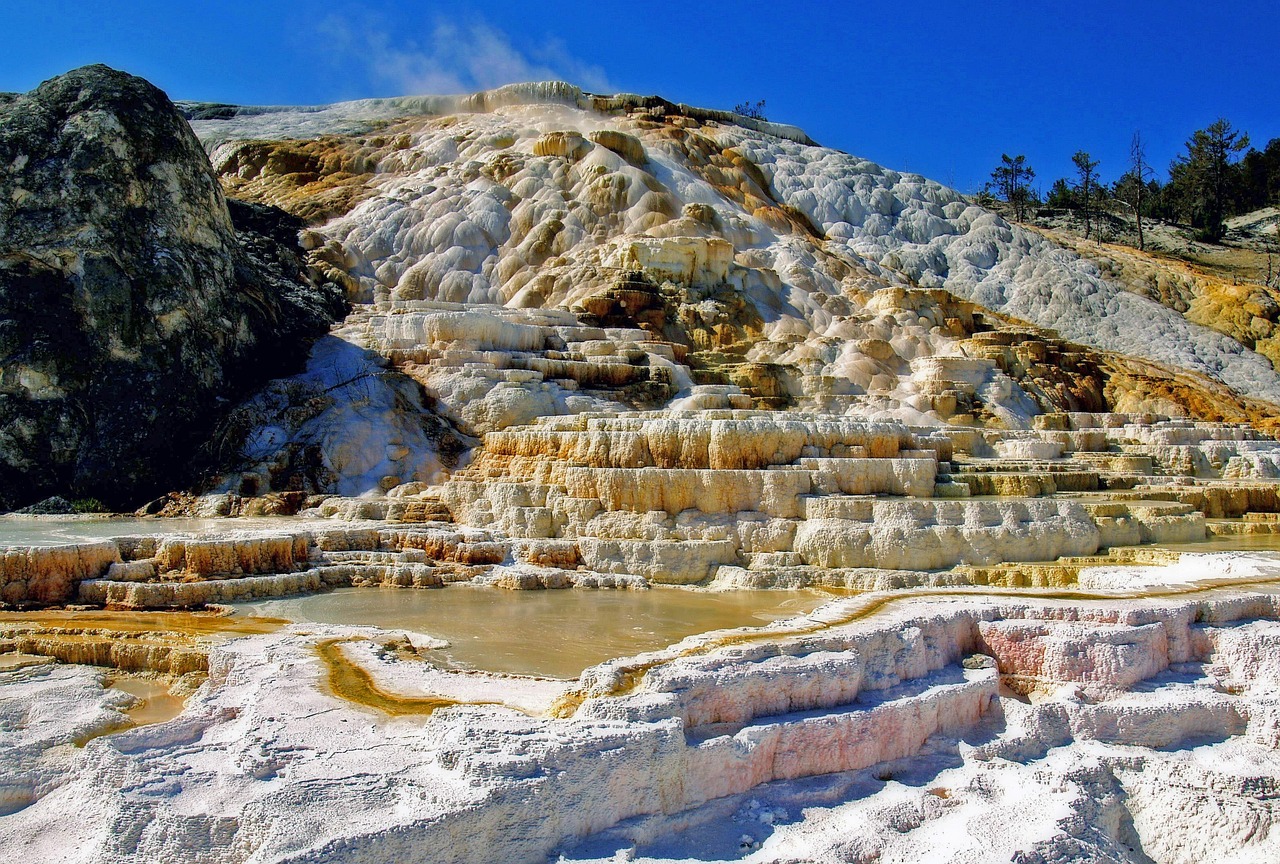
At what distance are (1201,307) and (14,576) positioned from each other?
26667mm

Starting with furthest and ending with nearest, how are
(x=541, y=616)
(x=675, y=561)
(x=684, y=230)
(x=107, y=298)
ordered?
(x=684, y=230) → (x=107, y=298) → (x=675, y=561) → (x=541, y=616)

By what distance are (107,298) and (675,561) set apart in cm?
950

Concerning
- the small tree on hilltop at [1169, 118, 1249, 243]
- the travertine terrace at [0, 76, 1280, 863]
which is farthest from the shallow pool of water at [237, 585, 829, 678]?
the small tree on hilltop at [1169, 118, 1249, 243]

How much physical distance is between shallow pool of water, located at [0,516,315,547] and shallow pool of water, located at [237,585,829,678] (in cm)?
231

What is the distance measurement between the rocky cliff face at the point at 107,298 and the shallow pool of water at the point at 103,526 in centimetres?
144

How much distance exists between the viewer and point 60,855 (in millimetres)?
3824

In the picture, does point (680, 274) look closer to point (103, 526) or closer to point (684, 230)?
point (684, 230)

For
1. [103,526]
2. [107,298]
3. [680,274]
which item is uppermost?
[680,274]

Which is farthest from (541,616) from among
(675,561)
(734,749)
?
(734,749)

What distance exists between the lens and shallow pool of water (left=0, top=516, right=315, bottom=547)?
381 inches

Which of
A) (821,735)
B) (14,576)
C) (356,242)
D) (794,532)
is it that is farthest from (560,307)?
(821,735)

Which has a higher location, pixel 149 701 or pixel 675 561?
pixel 675 561

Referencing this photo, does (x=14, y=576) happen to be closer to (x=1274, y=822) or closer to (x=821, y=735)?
(x=821, y=735)

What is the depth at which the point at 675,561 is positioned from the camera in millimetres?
10258
